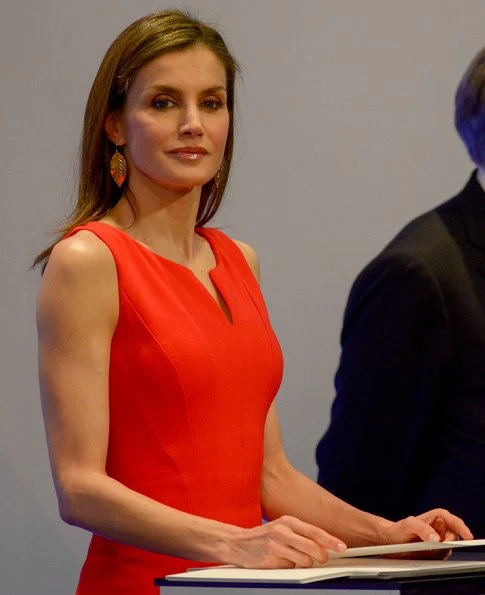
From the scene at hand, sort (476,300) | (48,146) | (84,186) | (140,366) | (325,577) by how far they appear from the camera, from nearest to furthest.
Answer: (325,577) → (140,366) → (84,186) → (476,300) → (48,146)

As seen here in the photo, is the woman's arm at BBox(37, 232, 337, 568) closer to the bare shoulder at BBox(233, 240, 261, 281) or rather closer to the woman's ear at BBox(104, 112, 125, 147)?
the woman's ear at BBox(104, 112, 125, 147)

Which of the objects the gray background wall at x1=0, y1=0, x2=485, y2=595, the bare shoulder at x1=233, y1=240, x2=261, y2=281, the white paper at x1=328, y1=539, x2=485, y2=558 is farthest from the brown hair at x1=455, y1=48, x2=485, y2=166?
the white paper at x1=328, y1=539, x2=485, y2=558

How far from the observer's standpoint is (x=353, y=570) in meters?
1.24

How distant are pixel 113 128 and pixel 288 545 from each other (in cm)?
75

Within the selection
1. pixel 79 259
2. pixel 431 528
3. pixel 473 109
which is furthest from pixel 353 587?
pixel 473 109

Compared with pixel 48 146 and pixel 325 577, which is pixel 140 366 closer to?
pixel 325 577

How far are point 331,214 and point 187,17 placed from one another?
0.99 metres

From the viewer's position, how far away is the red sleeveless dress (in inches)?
67.3

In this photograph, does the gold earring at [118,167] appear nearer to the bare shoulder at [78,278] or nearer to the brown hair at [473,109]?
the bare shoulder at [78,278]

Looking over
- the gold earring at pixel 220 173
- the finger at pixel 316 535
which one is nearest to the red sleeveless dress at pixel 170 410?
the gold earring at pixel 220 173

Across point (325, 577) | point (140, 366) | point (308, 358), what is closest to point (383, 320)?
point (308, 358)

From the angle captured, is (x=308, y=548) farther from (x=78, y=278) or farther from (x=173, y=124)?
(x=173, y=124)

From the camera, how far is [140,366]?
1.70 metres

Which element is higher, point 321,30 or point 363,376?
point 321,30
